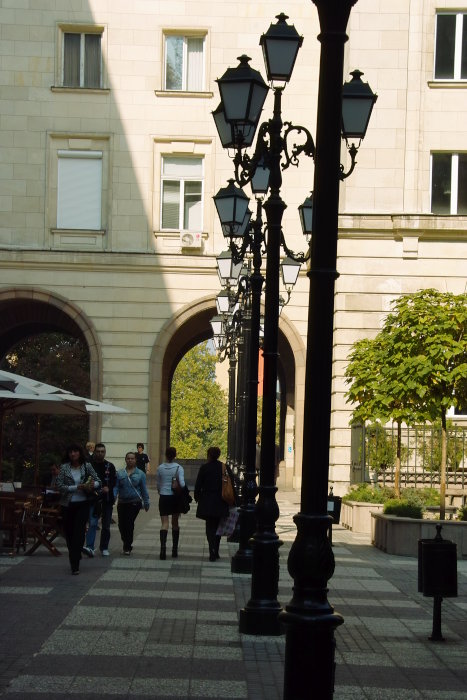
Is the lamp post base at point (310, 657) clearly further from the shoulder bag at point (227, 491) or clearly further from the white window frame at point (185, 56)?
the white window frame at point (185, 56)

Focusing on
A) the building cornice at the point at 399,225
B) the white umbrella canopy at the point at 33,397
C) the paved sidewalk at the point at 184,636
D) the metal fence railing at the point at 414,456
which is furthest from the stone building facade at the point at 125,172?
the paved sidewalk at the point at 184,636

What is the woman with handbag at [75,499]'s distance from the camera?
54.6 ft

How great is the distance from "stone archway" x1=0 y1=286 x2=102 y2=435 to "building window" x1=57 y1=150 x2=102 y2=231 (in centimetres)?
218

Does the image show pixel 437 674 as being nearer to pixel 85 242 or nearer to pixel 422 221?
pixel 422 221

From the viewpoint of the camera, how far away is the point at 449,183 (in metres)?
33.4

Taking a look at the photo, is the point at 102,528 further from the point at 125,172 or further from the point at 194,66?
the point at 194,66

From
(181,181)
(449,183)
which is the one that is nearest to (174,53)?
(181,181)

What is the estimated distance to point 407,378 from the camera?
21969mm

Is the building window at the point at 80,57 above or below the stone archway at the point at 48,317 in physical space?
above

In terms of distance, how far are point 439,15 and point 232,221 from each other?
19.3m

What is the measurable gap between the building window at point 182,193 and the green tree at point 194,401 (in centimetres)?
6423

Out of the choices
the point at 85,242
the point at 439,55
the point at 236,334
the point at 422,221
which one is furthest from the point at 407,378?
the point at 85,242

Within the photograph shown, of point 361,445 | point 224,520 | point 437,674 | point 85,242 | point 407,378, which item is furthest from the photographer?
point 85,242

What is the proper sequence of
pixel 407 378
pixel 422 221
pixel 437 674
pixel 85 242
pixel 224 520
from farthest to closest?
pixel 85 242 < pixel 422 221 < pixel 407 378 < pixel 224 520 < pixel 437 674
